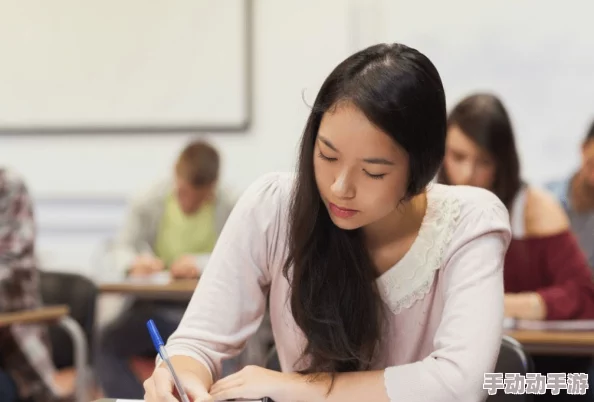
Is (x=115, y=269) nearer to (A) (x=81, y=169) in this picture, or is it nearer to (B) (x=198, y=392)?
(A) (x=81, y=169)

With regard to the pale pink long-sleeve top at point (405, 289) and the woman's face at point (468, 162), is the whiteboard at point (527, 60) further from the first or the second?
the pale pink long-sleeve top at point (405, 289)

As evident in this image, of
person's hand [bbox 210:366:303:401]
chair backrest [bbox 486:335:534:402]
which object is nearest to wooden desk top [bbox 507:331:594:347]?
chair backrest [bbox 486:335:534:402]

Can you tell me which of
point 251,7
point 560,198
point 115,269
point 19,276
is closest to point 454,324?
point 19,276

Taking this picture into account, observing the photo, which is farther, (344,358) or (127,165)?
(127,165)

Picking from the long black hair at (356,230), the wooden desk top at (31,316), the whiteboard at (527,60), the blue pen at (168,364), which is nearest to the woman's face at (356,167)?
the long black hair at (356,230)

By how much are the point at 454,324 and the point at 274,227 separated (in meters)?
0.35

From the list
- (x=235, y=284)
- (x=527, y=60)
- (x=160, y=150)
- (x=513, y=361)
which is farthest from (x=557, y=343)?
(x=160, y=150)

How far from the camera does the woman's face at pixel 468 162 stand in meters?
2.42

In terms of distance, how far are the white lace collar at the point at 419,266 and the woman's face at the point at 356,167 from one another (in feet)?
0.48

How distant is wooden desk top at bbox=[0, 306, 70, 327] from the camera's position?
2.52 meters

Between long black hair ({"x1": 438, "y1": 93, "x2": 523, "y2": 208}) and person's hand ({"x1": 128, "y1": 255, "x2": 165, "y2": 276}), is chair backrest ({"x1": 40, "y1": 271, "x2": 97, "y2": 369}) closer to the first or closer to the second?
person's hand ({"x1": 128, "y1": 255, "x2": 165, "y2": 276})

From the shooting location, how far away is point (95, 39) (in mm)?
4824

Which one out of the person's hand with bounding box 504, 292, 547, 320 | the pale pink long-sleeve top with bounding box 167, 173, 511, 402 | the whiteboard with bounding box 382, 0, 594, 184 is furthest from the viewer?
the whiteboard with bounding box 382, 0, 594, 184

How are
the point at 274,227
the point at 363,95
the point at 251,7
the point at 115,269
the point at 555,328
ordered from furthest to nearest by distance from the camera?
1. the point at 251,7
2. the point at 115,269
3. the point at 555,328
4. the point at 274,227
5. the point at 363,95
